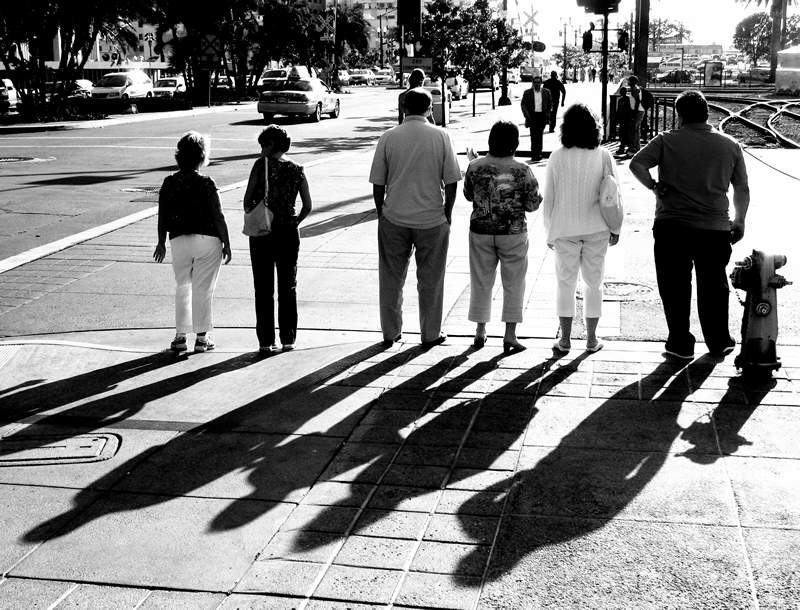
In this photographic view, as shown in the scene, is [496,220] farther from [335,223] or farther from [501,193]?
[335,223]

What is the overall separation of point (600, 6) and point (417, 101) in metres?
16.0

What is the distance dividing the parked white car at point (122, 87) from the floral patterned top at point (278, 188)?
138 ft

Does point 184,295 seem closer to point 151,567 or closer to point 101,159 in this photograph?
point 151,567

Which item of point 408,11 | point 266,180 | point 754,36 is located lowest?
point 266,180

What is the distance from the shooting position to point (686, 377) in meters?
6.62

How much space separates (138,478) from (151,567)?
1018 millimetres

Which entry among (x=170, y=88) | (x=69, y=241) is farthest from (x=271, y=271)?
(x=170, y=88)

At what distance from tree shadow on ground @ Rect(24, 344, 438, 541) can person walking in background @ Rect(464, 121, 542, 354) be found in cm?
123

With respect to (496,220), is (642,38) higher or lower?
higher

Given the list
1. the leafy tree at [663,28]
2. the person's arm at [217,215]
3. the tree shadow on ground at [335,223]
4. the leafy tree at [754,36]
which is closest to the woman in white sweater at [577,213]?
the person's arm at [217,215]

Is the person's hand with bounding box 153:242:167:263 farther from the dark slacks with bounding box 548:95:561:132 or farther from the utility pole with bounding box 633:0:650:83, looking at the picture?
the dark slacks with bounding box 548:95:561:132

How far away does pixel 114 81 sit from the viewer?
49031mm

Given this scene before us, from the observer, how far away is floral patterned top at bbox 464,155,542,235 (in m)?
7.11

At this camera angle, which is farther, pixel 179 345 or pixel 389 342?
pixel 389 342
